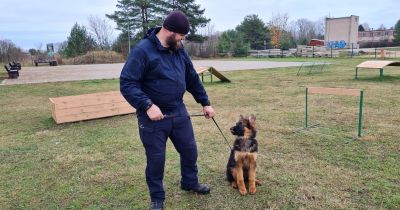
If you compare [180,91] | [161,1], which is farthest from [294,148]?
[161,1]

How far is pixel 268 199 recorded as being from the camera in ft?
12.0

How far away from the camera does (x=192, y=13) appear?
2035 inches

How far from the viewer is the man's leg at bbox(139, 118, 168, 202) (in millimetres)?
3146

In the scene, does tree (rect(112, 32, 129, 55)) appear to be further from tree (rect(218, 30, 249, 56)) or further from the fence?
the fence

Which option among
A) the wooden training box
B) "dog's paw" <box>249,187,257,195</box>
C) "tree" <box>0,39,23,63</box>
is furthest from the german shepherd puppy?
"tree" <box>0,39,23,63</box>

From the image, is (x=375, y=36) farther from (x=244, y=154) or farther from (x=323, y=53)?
(x=244, y=154)

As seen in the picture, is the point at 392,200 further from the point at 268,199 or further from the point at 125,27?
the point at 125,27

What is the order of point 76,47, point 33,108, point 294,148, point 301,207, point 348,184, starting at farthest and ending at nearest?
point 76,47 → point 33,108 → point 294,148 → point 348,184 → point 301,207

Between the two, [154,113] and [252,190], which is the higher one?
[154,113]

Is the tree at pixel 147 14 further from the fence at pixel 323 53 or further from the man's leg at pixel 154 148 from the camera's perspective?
the man's leg at pixel 154 148

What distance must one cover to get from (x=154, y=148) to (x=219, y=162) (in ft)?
6.00

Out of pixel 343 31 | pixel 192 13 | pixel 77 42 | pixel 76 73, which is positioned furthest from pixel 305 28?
pixel 76 73

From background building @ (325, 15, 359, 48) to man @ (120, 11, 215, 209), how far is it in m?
53.8

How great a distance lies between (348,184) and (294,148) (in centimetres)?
144
